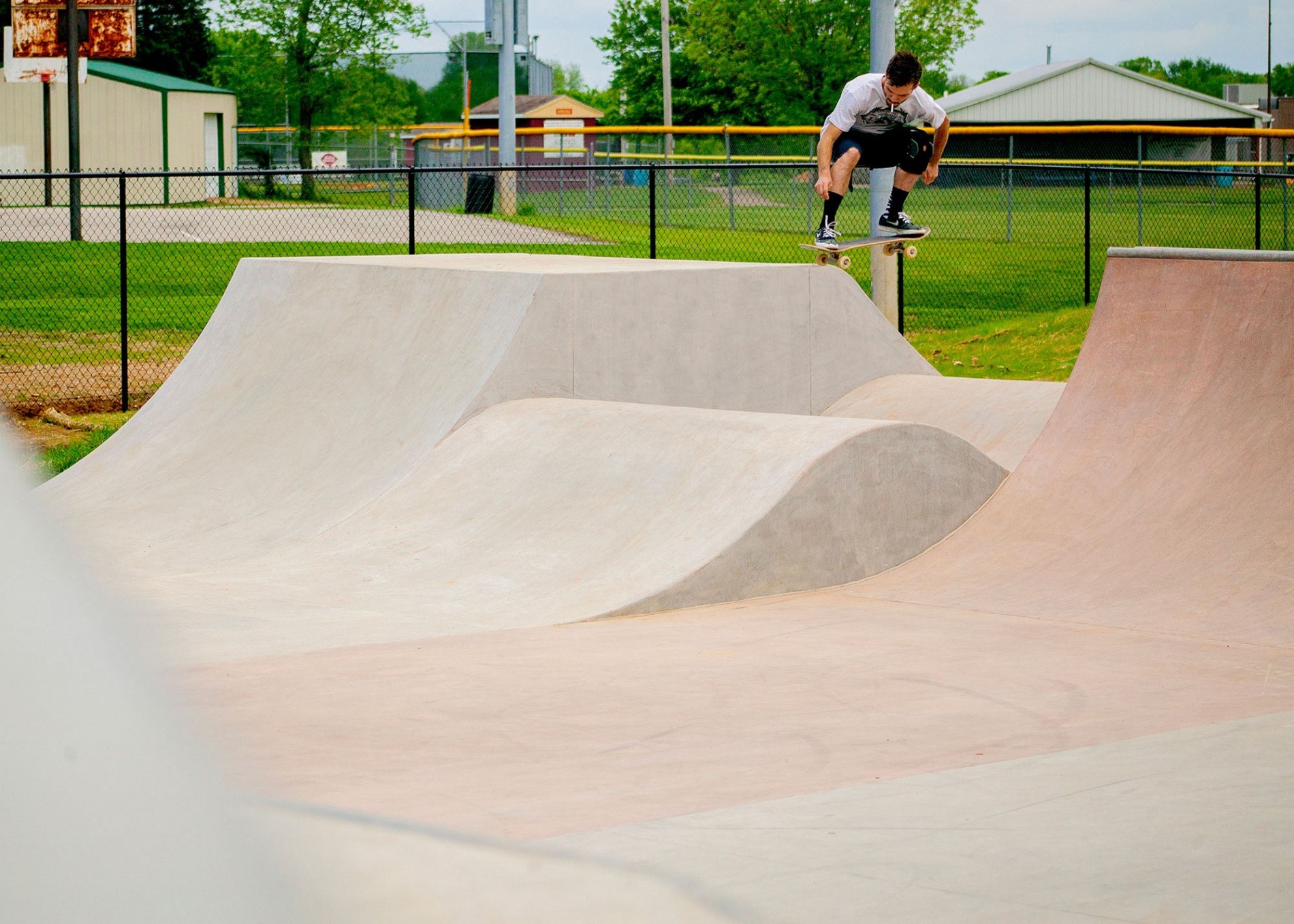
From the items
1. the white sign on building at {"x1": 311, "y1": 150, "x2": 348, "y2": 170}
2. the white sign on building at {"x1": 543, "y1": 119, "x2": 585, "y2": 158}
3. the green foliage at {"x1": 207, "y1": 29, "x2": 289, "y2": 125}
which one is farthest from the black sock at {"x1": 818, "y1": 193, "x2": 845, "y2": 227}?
the white sign on building at {"x1": 543, "y1": 119, "x2": 585, "y2": 158}

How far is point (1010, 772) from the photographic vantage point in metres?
3.86

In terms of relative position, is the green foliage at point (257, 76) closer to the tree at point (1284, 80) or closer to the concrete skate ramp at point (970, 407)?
the concrete skate ramp at point (970, 407)

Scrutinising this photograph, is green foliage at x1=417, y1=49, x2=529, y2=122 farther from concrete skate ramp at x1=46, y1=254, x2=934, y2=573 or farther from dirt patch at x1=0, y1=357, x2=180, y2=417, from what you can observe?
concrete skate ramp at x1=46, y1=254, x2=934, y2=573

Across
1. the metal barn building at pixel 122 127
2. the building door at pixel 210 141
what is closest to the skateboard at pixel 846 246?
the metal barn building at pixel 122 127

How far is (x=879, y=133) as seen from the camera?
898 centimetres

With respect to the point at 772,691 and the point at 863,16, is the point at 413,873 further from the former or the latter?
the point at 863,16

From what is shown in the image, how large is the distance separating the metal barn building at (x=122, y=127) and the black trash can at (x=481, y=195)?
8.46 m

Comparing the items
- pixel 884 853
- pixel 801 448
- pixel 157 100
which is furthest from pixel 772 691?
pixel 157 100

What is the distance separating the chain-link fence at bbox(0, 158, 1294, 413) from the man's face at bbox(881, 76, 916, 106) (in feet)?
14.4

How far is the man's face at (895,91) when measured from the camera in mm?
8602

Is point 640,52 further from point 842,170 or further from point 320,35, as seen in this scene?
point 842,170

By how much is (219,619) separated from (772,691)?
2345 mm

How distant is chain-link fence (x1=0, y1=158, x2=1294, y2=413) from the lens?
15102 mm

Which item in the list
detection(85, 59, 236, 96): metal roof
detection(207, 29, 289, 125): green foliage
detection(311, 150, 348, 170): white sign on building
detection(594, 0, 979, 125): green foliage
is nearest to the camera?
detection(85, 59, 236, 96): metal roof
